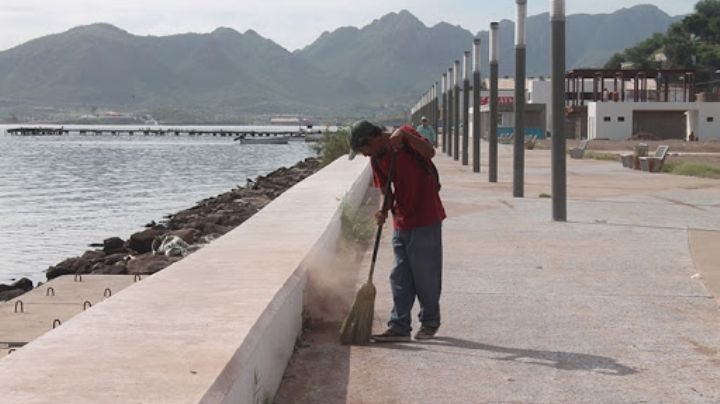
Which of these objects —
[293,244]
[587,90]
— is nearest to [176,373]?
[293,244]

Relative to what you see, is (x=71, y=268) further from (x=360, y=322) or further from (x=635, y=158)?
(x=635, y=158)

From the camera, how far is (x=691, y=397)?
6371 millimetres

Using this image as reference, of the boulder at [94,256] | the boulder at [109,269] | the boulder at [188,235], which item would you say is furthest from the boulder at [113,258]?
the boulder at [188,235]

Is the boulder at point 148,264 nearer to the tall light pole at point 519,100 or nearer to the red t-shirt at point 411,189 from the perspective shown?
the red t-shirt at point 411,189

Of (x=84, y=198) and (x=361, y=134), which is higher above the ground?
(x=361, y=134)

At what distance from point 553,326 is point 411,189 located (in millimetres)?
1577

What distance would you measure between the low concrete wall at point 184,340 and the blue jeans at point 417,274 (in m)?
0.69

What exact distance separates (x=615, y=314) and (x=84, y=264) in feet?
35.9

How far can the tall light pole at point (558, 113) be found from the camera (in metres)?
16.8

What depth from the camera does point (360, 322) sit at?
771 cm

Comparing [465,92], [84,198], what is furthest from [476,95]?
[84,198]

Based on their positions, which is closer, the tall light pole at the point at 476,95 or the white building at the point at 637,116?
the tall light pole at the point at 476,95

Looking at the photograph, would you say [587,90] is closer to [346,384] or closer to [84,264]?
[84,264]

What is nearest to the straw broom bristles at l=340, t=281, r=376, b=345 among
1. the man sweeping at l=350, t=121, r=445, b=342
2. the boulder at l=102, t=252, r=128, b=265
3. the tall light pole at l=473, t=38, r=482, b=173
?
the man sweeping at l=350, t=121, r=445, b=342
